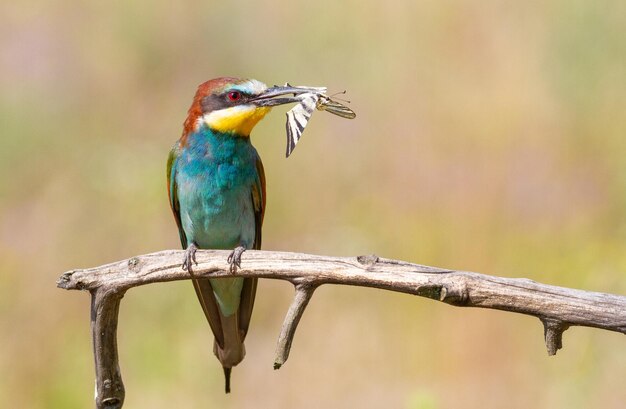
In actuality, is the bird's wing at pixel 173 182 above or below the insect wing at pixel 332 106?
below

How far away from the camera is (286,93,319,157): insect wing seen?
300 cm

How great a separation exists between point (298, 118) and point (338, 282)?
61 cm

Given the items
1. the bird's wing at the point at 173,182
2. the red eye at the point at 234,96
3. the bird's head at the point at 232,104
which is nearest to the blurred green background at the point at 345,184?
the bird's wing at the point at 173,182

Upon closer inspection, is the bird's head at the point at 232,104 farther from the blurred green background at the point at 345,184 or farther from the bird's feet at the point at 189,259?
the blurred green background at the point at 345,184

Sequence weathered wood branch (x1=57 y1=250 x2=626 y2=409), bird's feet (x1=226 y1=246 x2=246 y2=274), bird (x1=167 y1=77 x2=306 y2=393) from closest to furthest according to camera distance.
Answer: weathered wood branch (x1=57 y1=250 x2=626 y2=409) → bird's feet (x1=226 y1=246 x2=246 y2=274) → bird (x1=167 y1=77 x2=306 y2=393)

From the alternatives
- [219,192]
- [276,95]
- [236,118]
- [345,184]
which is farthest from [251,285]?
[345,184]

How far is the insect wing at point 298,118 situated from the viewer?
118 inches

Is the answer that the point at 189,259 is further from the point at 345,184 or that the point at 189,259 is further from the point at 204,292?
the point at 345,184

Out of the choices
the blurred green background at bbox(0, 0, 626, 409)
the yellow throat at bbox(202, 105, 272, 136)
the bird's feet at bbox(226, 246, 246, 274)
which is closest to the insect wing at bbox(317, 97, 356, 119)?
the yellow throat at bbox(202, 105, 272, 136)

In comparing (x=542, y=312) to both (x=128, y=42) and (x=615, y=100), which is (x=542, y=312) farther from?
(x=128, y=42)

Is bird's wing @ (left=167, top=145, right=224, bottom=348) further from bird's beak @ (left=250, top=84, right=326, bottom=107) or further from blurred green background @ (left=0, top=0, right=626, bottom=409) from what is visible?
blurred green background @ (left=0, top=0, right=626, bottom=409)

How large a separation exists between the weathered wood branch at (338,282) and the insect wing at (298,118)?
1.09 ft

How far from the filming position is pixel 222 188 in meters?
3.82

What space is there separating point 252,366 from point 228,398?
0.34 m
